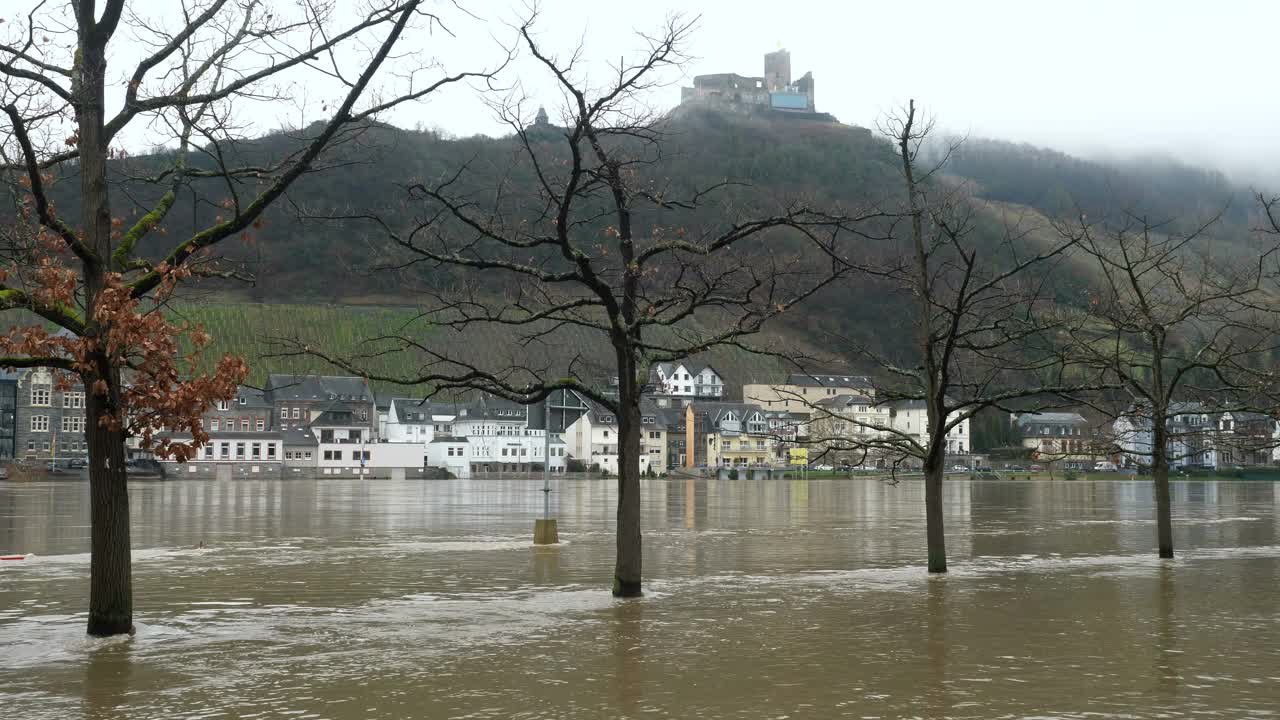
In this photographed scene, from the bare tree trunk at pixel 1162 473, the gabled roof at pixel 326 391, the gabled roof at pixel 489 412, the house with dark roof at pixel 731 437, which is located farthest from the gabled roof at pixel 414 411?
the bare tree trunk at pixel 1162 473

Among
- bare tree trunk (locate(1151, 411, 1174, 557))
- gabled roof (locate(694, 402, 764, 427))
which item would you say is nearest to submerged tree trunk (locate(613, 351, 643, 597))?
bare tree trunk (locate(1151, 411, 1174, 557))

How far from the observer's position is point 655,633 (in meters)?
15.3

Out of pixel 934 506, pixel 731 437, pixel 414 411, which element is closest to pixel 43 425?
pixel 414 411

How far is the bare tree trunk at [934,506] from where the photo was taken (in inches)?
789

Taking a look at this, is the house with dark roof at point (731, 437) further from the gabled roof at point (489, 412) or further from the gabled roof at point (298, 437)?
the gabled roof at point (298, 437)

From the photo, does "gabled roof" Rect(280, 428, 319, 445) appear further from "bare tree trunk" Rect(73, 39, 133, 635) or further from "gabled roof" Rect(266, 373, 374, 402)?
"bare tree trunk" Rect(73, 39, 133, 635)

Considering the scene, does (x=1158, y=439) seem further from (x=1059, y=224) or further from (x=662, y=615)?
(x=662, y=615)

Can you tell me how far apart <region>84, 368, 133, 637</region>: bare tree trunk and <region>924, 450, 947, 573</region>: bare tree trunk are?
11.4 m

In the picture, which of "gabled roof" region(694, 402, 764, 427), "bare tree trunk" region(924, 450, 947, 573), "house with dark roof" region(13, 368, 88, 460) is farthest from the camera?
"gabled roof" region(694, 402, 764, 427)

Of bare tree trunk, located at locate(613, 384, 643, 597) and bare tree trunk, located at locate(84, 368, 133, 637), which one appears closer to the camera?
bare tree trunk, located at locate(84, 368, 133, 637)

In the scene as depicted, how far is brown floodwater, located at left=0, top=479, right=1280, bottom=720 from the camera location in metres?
11.0

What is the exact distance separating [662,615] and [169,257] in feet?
26.1

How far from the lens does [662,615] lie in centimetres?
1705

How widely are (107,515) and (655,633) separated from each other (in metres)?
6.55
